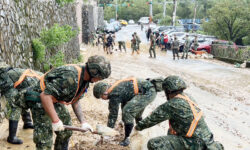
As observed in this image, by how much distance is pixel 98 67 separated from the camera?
2.94 m

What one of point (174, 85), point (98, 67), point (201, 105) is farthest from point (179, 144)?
point (201, 105)

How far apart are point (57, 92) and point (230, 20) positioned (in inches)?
1030

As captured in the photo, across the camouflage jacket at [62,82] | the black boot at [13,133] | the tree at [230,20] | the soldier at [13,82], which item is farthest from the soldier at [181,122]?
the tree at [230,20]

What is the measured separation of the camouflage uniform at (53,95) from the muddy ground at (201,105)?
1157mm

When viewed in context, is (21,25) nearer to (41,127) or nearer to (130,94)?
(130,94)

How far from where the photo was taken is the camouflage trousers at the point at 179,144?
10.2ft

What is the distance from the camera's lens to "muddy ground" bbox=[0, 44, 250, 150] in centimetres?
502

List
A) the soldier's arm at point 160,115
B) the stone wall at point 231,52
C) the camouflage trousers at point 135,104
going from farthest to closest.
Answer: the stone wall at point 231,52, the camouflage trousers at point 135,104, the soldier's arm at point 160,115

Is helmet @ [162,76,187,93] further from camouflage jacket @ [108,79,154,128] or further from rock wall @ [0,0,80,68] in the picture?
rock wall @ [0,0,80,68]

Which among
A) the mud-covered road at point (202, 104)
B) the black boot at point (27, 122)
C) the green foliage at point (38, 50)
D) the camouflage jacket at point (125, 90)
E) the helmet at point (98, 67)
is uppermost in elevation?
the helmet at point (98, 67)

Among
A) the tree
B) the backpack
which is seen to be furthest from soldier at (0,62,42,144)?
→ the tree

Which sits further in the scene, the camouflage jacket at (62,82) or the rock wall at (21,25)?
the rock wall at (21,25)

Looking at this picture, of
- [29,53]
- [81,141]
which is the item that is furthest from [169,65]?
[81,141]

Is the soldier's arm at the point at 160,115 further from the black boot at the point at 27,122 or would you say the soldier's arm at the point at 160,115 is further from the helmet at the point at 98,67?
the black boot at the point at 27,122
